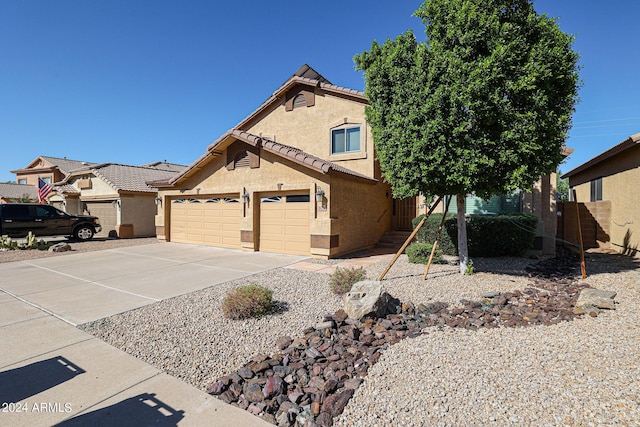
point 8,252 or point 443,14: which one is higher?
point 443,14

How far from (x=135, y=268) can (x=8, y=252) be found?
27.0 feet

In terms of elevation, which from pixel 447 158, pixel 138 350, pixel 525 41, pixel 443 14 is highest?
pixel 443 14

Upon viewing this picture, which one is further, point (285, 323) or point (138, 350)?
point (285, 323)

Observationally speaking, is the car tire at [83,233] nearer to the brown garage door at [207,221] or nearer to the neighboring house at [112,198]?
the neighboring house at [112,198]

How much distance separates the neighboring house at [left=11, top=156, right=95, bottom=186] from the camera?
103ft

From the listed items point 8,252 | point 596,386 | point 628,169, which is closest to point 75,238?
point 8,252

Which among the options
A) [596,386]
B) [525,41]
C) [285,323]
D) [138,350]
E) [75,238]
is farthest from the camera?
[75,238]

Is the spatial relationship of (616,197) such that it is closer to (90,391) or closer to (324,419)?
(324,419)

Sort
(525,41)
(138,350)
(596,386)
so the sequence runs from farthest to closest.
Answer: (525,41) → (138,350) → (596,386)

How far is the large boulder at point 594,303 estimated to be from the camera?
16.8 feet

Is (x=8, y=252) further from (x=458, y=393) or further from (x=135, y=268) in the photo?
(x=458, y=393)

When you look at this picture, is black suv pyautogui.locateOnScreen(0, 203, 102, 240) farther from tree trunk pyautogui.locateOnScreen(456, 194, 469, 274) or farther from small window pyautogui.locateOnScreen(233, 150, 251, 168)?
tree trunk pyautogui.locateOnScreen(456, 194, 469, 274)

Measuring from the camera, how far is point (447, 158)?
6.90 m

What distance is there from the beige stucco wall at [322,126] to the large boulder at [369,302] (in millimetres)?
8986
